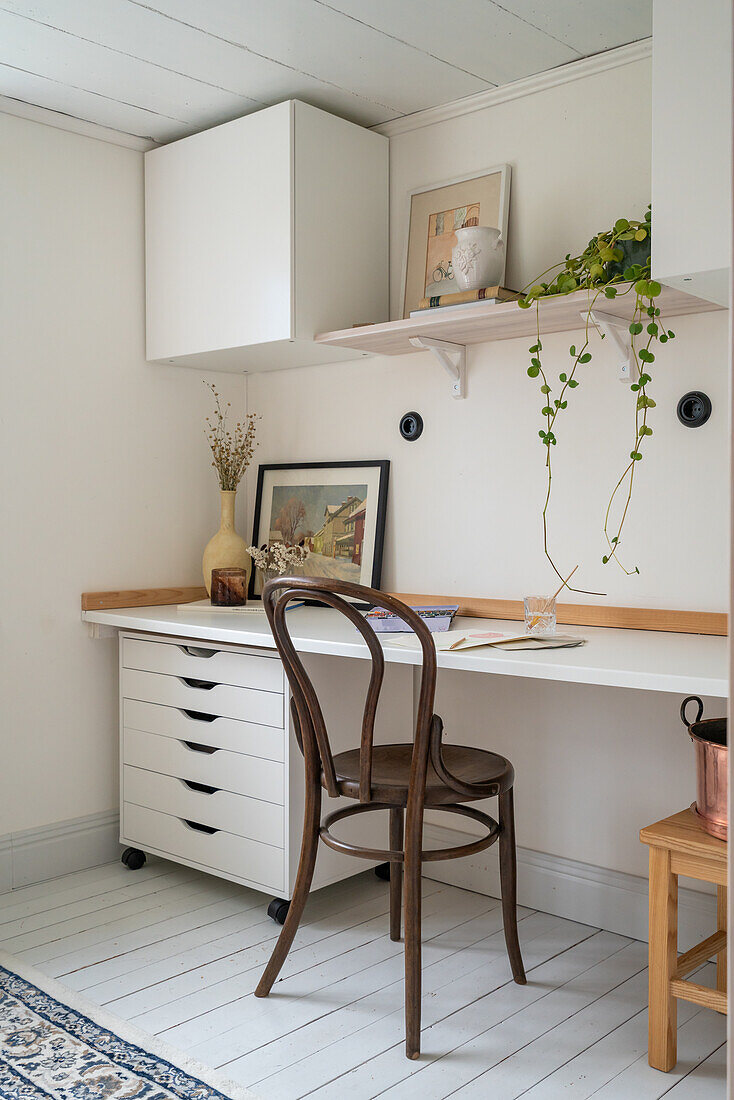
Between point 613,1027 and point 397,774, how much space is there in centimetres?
68

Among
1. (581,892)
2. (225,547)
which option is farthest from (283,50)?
(581,892)

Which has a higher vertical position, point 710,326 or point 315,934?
point 710,326

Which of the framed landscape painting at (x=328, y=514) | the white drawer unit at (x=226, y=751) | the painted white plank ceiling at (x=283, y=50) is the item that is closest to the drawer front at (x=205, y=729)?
the white drawer unit at (x=226, y=751)

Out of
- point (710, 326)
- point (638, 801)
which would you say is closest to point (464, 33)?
point (710, 326)

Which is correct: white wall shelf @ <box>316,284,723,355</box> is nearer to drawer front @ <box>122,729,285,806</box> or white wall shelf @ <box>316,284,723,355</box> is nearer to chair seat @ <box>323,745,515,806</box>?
chair seat @ <box>323,745,515,806</box>

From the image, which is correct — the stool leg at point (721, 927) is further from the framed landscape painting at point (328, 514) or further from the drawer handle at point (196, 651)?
the drawer handle at point (196, 651)

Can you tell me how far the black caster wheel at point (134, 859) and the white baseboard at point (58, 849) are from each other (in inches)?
4.4

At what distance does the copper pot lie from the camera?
1.84 m

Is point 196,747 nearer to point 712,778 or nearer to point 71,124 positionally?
point 712,778

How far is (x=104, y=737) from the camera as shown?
10.1 feet

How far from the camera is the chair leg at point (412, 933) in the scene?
1.92 m

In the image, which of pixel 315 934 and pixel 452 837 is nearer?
pixel 315 934

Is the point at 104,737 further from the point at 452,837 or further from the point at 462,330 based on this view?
the point at 462,330

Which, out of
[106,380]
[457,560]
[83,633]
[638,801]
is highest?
[106,380]
